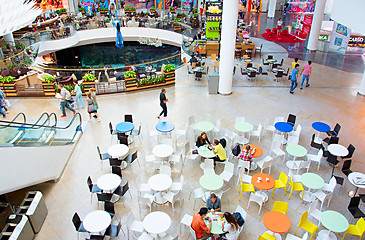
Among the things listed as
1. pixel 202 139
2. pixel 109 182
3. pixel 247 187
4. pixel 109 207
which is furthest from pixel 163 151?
pixel 247 187

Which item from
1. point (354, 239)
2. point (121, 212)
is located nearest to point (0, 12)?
point (121, 212)

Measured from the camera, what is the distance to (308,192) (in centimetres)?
704

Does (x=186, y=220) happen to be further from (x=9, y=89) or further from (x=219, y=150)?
(x=9, y=89)

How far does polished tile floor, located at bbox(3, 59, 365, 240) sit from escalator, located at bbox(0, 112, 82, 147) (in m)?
0.56

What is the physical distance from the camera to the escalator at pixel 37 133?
616 centimetres

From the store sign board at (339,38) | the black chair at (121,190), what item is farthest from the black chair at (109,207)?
the store sign board at (339,38)

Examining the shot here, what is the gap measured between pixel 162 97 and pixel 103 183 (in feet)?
13.2

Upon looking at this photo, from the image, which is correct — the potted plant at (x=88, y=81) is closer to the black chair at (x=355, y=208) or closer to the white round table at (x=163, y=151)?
the white round table at (x=163, y=151)

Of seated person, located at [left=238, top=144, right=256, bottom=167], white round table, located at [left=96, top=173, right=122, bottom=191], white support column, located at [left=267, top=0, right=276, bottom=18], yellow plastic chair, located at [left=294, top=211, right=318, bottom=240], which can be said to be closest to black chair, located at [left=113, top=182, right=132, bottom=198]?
white round table, located at [left=96, top=173, right=122, bottom=191]

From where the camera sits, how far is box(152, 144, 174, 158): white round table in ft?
25.9

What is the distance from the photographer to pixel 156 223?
5.91 m

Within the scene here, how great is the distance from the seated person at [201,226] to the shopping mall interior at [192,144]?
2cm

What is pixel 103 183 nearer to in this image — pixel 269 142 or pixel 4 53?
pixel 269 142

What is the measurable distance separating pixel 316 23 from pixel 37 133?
1687 centimetres
